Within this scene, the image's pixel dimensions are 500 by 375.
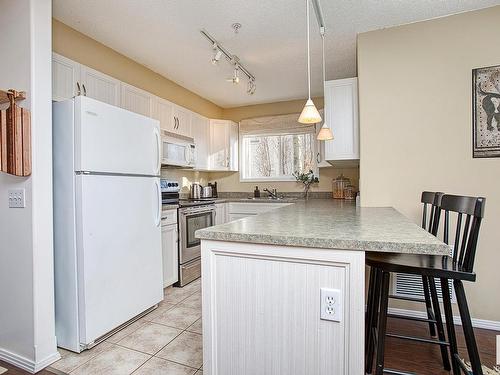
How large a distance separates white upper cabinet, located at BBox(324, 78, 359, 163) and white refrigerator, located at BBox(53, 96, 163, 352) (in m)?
1.81

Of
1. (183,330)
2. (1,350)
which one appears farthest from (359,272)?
(1,350)

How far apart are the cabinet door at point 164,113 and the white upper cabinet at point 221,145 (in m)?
0.98

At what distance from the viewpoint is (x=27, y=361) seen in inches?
70.6

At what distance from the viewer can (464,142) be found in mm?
2287

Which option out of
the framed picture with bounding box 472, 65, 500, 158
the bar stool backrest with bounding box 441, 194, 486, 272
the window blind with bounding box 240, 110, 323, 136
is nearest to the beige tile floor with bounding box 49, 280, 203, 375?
the bar stool backrest with bounding box 441, 194, 486, 272

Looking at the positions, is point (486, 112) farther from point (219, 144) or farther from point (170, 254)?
point (219, 144)

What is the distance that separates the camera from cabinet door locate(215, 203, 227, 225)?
159 inches

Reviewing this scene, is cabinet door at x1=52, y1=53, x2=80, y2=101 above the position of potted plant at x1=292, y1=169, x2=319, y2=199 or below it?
above

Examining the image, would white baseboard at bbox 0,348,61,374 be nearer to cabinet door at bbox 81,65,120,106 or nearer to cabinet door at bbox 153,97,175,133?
cabinet door at bbox 81,65,120,106

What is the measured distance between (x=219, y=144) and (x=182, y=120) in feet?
2.88

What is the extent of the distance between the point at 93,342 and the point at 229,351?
4.44ft

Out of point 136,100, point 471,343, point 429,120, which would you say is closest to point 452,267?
point 471,343

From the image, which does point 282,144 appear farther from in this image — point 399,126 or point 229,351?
point 229,351

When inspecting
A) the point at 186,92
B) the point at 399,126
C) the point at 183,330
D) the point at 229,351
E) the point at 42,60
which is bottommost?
the point at 183,330
